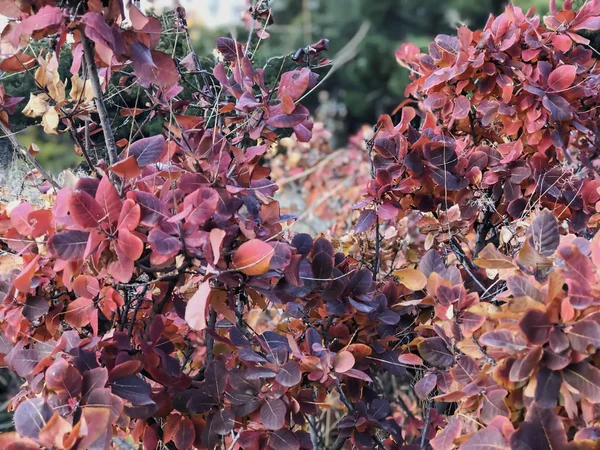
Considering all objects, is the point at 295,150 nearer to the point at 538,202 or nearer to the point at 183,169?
the point at 538,202

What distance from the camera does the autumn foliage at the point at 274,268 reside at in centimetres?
85

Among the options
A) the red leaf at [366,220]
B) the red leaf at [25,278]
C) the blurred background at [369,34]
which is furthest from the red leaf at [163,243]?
the blurred background at [369,34]

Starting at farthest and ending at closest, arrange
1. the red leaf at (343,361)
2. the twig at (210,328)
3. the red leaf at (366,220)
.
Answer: the red leaf at (366,220), the twig at (210,328), the red leaf at (343,361)

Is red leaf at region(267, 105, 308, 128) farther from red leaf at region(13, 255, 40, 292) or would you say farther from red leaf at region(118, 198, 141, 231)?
red leaf at region(13, 255, 40, 292)

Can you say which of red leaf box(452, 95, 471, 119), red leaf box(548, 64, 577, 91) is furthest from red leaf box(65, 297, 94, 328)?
red leaf box(548, 64, 577, 91)

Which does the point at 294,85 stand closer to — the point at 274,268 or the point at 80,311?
the point at 274,268

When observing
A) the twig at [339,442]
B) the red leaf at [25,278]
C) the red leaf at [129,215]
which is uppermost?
the red leaf at [129,215]

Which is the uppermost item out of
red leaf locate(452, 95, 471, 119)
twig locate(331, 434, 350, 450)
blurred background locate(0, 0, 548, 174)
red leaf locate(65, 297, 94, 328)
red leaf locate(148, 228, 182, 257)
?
red leaf locate(148, 228, 182, 257)

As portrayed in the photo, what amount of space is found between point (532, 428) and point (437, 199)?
2.53ft

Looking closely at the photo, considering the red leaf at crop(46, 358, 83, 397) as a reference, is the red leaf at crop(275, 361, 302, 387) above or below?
below

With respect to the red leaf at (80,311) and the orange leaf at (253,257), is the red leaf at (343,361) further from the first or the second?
the red leaf at (80,311)

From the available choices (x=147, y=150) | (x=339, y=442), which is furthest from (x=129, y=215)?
(x=339, y=442)

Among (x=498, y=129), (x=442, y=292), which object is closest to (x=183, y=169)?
(x=442, y=292)

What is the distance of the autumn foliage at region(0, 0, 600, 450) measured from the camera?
85 centimetres
